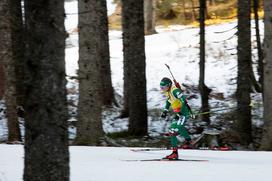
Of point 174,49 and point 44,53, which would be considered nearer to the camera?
point 44,53

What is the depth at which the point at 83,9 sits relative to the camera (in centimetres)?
1200

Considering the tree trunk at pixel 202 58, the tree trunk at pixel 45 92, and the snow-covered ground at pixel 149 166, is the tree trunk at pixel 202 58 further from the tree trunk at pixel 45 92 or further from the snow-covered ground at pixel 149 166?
the tree trunk at pixel 45 92

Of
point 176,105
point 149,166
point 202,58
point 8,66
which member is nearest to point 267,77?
point 176,105

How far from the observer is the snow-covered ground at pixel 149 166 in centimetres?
754

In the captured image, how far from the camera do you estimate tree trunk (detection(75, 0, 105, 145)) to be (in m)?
12.0

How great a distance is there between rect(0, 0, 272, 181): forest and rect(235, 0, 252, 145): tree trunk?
3cm

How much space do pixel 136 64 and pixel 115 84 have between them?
10599 mm

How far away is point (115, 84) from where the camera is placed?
25.7 meters

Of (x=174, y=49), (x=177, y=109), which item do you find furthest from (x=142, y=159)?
(x=174, y=49)

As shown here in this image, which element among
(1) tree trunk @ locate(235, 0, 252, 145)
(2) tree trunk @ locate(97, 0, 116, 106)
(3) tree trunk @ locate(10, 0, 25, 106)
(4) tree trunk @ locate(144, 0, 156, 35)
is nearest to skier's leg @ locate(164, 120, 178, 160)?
(1) tree trunk @ locate(235, 0, 252, 145)

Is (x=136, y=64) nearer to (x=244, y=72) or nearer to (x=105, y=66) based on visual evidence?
(x=244, y=72)

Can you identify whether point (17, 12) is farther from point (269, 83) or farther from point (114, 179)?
point (114, 179)

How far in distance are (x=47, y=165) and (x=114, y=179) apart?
3.08 m

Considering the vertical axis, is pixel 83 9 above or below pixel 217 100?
above
